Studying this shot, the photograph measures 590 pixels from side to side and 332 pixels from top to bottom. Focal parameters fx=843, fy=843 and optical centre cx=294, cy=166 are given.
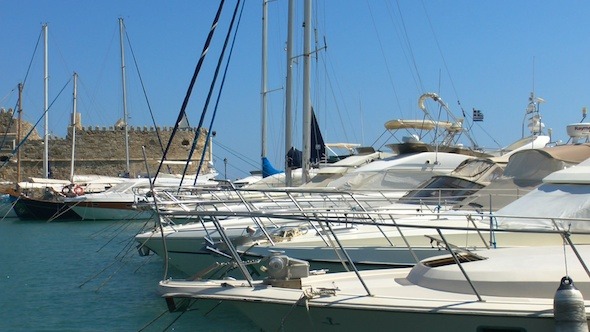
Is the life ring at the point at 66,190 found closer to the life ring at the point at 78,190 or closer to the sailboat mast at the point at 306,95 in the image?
the life ring at the point at 78,190

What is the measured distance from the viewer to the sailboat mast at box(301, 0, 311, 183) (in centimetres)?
1884

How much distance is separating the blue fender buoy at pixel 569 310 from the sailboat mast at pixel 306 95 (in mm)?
13187

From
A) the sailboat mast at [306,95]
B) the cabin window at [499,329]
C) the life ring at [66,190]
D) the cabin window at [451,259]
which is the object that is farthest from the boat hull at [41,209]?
the cabin window at [499,329]

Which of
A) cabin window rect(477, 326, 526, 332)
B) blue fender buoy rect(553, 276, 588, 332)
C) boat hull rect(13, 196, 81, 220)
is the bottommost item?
boat hull rect(13, 196, 81, 220)

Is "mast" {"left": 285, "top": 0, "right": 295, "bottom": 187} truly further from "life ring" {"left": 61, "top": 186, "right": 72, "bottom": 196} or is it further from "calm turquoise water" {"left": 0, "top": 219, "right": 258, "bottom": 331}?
"life ring" {"left": 61, "top": 186, "right": 72, "bottom": 196}

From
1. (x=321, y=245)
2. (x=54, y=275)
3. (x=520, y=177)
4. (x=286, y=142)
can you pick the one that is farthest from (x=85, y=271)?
(x=520, y=177)

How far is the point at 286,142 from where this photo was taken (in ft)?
65.7

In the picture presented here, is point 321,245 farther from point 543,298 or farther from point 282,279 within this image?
point 543,298

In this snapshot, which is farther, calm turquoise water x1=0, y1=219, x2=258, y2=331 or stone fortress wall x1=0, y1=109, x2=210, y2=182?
stone fortress wall x1=0, y1=109, x2=210, y2=182

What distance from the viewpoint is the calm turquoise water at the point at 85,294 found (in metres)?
10.8

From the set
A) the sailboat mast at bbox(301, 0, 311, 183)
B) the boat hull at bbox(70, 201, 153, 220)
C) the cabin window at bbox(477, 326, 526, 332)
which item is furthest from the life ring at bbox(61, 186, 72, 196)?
the cabin window at bbox(477, 326, 526, 332)

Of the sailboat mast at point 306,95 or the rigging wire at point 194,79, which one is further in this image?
the sailboat mast at point 306,95

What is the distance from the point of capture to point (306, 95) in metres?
19.4

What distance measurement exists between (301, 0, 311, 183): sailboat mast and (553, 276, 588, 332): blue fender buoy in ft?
43.3
